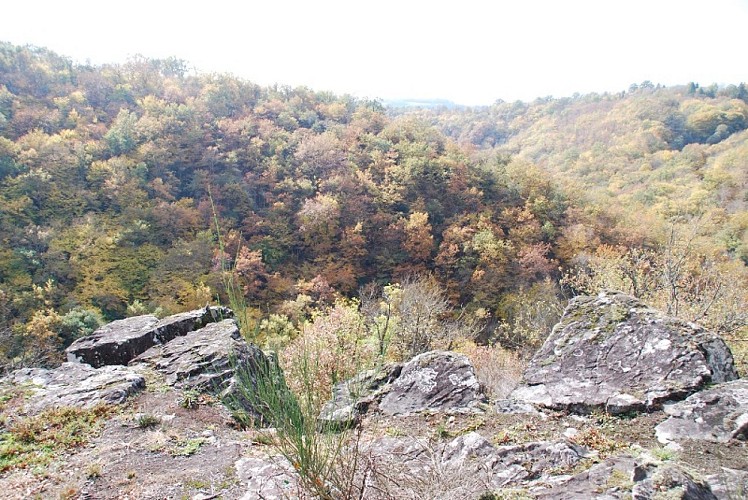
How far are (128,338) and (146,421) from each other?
3.63 m

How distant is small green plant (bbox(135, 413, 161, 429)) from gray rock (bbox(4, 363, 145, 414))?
83 centimetres

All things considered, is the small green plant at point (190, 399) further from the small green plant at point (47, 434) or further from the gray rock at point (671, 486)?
the gray rock at point (671, 486)

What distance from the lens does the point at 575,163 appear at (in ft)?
187

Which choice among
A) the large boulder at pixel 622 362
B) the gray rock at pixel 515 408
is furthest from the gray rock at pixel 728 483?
the gray rock at pixel 515 408

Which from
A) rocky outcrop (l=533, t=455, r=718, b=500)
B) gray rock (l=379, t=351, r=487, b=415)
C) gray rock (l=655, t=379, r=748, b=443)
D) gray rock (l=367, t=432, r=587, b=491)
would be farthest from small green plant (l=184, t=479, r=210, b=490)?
gray rock (l=655, t=379, r=748, b=443)

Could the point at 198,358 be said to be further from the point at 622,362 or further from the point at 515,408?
the point at 622,362

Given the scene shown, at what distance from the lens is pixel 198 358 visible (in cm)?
768

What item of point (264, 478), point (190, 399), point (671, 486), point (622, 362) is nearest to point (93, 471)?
point (264, 478)

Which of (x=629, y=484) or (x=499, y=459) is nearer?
(x=629, y=484)

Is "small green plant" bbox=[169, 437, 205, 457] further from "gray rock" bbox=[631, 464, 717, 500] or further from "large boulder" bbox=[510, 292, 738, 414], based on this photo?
"gray rock" bbox=[631, 464, 717, 500]

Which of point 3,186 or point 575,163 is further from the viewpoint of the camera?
point 575,163

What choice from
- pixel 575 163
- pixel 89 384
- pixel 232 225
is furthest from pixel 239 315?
pixel 575 163

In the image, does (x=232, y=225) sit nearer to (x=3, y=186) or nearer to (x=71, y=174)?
(x=71, y=174)

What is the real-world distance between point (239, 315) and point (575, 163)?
205 feet
